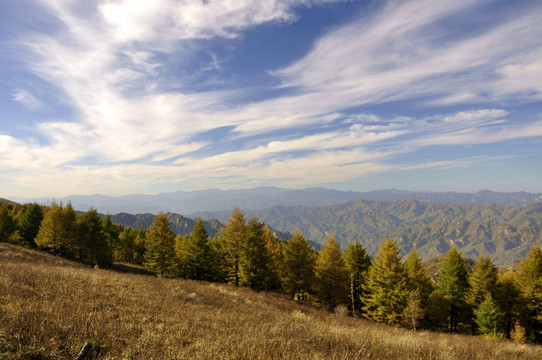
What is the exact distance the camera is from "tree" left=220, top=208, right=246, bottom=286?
3225 cm

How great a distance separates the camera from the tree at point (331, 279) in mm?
32219

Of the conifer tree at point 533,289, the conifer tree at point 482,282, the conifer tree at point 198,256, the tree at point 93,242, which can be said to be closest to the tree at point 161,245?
the conifer tree at point 198,256

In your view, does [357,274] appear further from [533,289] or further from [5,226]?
[5,226]

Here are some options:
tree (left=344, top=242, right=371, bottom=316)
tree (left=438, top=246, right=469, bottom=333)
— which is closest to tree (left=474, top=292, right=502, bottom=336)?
tree (left=438, top=246, right=469, bottom=333)

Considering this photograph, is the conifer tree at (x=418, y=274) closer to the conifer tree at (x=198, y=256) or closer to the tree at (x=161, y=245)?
the conifer tree at (x=198, y=256)

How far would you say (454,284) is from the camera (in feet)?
111

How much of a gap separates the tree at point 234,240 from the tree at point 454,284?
29.3 m

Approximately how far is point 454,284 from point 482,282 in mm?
3206

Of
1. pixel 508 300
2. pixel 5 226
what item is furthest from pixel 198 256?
pixel 508 300

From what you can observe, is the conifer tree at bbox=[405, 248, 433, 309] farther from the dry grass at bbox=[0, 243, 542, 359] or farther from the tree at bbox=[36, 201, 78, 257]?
the tree at bbox=[36, 201, 78, 257]

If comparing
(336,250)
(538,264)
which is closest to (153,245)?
(336,250)

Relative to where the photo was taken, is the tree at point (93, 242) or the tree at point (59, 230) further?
the tree at point (93, 242)

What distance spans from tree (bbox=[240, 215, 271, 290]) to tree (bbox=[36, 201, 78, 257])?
29397 millimetres

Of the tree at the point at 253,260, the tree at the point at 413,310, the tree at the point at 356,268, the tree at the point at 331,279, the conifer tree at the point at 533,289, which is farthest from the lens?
the tree at the point at 356,268
